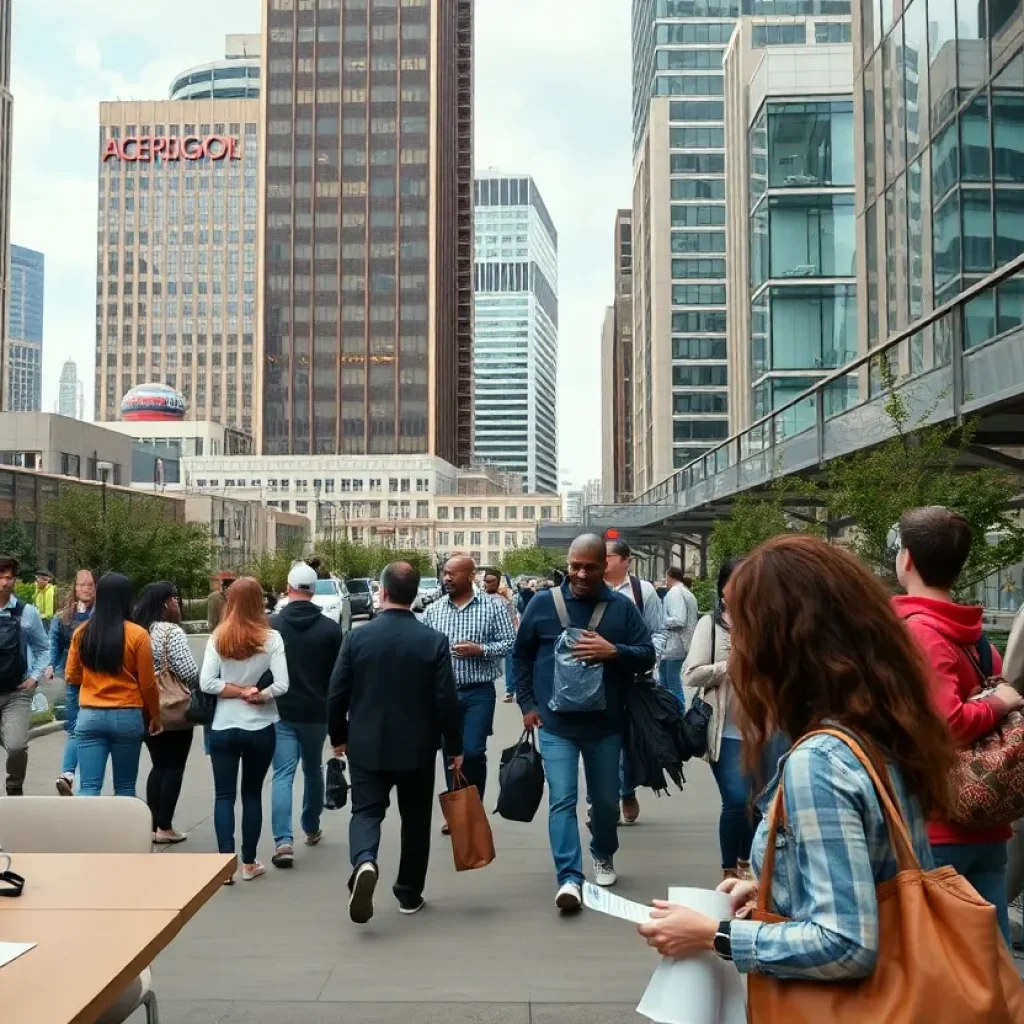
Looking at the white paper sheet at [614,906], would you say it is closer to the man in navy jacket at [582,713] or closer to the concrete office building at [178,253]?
the man in navy jacket at [582,713]

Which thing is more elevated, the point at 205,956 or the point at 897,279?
the point at 897,279

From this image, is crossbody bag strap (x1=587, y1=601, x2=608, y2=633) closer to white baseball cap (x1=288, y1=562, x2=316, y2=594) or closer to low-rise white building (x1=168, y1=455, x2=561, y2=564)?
white baseball cap (x1=288, y1=562, x2=316, y2=594)

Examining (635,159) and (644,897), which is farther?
(635,159)

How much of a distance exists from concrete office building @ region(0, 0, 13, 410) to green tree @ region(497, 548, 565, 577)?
163 ft

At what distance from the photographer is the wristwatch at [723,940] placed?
2.21 metres

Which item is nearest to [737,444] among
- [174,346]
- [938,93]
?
[938,93]

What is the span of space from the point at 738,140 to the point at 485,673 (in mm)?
64059

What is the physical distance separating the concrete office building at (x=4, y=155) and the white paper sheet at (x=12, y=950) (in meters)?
121

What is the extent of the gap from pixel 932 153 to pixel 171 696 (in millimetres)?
19052

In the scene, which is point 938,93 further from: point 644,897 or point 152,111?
point 152,111

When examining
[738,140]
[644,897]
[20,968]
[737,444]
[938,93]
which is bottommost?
[644,897]

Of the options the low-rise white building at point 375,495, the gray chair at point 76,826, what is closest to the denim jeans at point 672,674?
the gray chair at point 76,826

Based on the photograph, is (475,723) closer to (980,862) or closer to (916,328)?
(980,862)

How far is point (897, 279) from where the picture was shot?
83.6 feet
